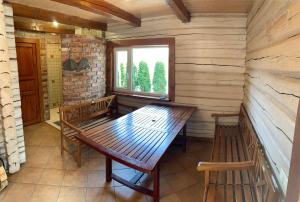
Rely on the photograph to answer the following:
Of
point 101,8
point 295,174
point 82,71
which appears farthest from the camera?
point 82,71

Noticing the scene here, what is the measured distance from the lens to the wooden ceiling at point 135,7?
9.20 ft

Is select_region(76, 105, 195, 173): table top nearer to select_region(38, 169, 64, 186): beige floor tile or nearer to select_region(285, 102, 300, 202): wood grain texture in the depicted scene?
select_region(38, 169, 64, 186): beige floor tile

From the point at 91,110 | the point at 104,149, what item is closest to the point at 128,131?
the point at 104,149

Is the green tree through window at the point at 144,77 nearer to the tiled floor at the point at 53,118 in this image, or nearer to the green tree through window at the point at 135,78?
the green tree through window at the point at 135,78

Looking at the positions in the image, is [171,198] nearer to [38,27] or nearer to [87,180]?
[87,180]

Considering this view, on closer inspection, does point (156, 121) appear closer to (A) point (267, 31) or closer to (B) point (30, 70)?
(A) point (267, 31)

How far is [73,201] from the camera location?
2266 millimetres

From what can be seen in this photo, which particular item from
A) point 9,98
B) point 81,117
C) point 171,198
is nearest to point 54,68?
point 81,117

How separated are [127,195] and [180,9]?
8.10ft

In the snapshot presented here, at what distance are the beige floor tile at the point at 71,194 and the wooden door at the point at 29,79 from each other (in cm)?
286

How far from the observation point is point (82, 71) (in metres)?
4.08

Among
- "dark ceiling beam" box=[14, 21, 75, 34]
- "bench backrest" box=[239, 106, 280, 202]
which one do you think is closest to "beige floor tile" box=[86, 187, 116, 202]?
"bench backrest" box=[239, 106, 280, 202]

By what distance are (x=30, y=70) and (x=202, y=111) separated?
3708 millimetres

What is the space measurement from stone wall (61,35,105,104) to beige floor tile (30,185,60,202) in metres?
1.84
